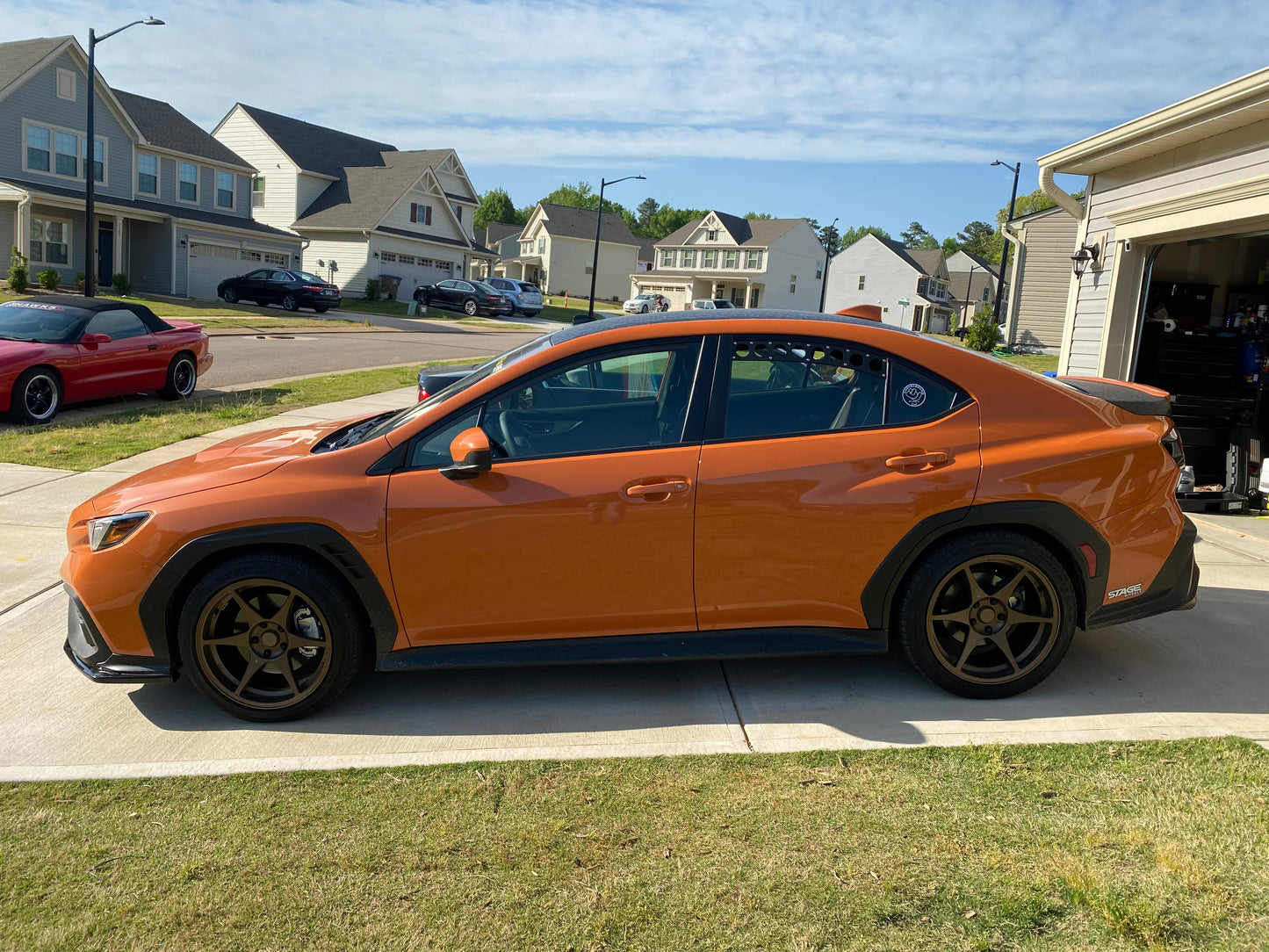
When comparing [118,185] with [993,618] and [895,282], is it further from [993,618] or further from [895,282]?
[895,282]

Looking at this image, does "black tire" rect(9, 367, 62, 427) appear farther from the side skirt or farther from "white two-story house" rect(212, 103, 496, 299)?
"white two-story house" rect(212, 103, 496, 299)

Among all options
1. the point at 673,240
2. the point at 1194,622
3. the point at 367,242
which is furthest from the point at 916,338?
the point at 673,240

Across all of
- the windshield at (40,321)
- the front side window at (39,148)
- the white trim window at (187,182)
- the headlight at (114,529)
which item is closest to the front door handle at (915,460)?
the headlight at (114,529)

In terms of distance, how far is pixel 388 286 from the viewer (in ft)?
144

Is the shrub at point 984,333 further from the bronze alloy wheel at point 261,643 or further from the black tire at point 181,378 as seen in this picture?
the bronze alloy wheel at point 261,643

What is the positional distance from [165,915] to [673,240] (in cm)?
7428

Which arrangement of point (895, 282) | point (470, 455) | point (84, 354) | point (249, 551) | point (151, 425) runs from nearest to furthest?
point (470, 455)
point (249, 551)
point (151, 425)
point (84, 354)
point (895, 282)

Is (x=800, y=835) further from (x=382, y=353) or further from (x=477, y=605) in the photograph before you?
(x=382, y=353)

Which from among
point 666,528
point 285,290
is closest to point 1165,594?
point 666,528

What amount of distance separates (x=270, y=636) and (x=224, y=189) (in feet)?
133

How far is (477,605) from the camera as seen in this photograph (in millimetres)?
3896

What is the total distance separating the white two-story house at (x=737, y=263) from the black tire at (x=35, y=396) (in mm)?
61367

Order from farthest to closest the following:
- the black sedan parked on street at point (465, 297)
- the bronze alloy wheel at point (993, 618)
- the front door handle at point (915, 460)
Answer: the black sedan parked on street at point (465, 297) < the bronze alloy wheel at point (993, 618) < the front door handle at point (915, 460)

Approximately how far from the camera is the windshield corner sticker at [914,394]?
407 centimetres
